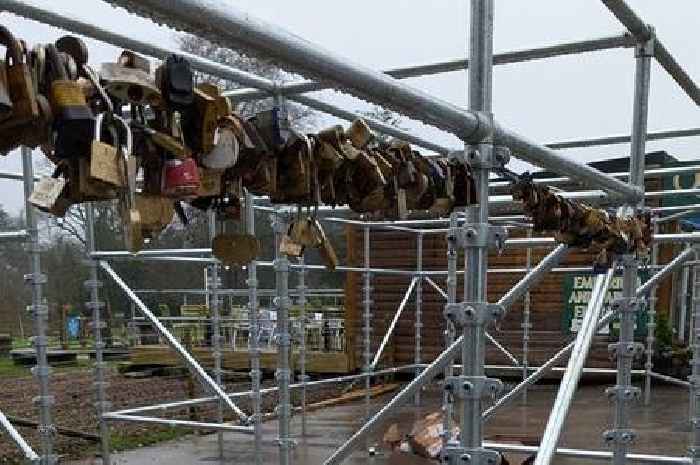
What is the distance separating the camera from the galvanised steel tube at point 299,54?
1.15 metres

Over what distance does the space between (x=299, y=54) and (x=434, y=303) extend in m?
10.9

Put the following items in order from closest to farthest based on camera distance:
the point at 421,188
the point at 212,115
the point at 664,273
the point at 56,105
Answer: the point at 56,105
the point at 212,115
the point at 421,188
the point at 664,273

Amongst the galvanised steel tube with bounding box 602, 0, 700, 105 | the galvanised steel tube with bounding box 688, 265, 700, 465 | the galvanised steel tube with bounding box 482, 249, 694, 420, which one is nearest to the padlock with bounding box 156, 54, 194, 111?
the galvanised steel tube with bounding box 602, 0, 700, 105

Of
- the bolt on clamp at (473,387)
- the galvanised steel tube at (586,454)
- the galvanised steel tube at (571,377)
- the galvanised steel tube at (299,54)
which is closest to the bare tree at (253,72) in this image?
the galvanised steel tube at (299,54)

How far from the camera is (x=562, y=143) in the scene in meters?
5.33

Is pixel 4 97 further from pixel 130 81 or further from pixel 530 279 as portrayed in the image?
pixel 530 279

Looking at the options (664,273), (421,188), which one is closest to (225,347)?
(664,273)

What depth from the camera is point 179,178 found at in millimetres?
1211

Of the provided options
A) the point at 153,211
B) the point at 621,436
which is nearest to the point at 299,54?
the point at 153,211

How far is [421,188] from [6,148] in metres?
1.08

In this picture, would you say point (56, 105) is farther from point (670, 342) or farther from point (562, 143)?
point (670, 342)

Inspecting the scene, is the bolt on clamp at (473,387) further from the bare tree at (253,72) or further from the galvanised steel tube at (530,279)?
the bare tree at (253,72)

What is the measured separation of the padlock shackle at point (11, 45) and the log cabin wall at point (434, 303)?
377 inches

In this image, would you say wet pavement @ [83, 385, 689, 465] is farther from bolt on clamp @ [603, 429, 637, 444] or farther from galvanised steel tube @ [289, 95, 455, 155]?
galvanised steel tube @ [289, 95, 455, 155]
